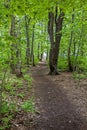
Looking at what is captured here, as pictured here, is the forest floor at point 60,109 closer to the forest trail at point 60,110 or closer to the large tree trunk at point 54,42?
the forest trail at point 60,110

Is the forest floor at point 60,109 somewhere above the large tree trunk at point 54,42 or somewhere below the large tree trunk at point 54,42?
below

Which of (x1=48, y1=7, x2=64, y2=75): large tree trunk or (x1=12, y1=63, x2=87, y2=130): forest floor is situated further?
(x1=48, y1=7, x2=64, y2=75): large tree trunk

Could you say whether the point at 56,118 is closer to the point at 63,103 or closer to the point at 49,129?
the point at 49,129

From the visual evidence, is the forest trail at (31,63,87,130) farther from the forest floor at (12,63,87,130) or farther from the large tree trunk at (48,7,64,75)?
the large tree trunk at (48,7,64,75)

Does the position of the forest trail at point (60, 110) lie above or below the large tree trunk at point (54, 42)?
below

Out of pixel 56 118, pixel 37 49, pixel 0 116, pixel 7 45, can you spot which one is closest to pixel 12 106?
pixel 0 116

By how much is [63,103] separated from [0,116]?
10.5 ft

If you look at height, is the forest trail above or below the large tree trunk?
below

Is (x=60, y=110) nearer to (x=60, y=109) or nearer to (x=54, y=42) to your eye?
(x=60, y=109)

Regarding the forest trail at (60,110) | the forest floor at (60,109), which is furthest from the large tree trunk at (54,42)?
the forest trail at (60,110)

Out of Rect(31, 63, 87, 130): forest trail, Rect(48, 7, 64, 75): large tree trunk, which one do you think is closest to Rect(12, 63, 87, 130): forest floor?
Rect(31, 63, 87, 130): forest trail

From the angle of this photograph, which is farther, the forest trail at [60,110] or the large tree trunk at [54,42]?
the large tree trunk at [54,42]

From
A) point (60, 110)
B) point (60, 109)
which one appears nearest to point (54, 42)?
point (60, 109)

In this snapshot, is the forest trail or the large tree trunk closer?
the forest trail
